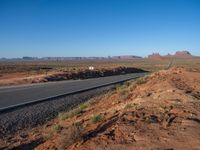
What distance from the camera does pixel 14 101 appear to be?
18.6 metres

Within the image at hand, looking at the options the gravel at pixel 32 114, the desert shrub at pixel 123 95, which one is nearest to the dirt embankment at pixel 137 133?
the gravel at pixel 32 114

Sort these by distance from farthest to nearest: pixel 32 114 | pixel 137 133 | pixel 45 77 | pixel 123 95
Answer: pixel 45 77, pixel 123 95, pixel 32 114, pixel 137 133

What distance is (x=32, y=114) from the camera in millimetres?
15039

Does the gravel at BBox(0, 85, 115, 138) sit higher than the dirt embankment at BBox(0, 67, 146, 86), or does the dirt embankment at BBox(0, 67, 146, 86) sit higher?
the gravel at BBox(0, 85, 115, 138)

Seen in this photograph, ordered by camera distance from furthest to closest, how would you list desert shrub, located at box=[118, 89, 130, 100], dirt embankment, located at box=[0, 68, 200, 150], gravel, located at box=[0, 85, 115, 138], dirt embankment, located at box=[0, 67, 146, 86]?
dirt embankment, located at box=[0, 67, 146, 86] → desert shrub, located at box=[118, 89, 130, 100] → gravel, located at box=[0, 85, 115, 138] → dirt embankment, located at box=[0, 68, 200, 150]

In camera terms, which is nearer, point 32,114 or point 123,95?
point 32,114

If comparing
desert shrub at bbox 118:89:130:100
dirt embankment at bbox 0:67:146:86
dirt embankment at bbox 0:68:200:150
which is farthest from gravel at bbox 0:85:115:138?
dirt embankment at bbox 0:67:146:86

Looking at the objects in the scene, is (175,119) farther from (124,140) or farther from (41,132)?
(41,132)

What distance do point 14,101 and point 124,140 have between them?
12604 mm

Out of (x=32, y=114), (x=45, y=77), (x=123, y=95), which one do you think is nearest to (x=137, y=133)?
(x=32, y=114)

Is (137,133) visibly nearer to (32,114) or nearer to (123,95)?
(32,114)

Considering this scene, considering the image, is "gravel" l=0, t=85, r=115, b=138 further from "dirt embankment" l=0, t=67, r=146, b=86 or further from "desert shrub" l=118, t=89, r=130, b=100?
"dirt embankment" l=0, t=67, r=146, b=86

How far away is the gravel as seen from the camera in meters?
12.7

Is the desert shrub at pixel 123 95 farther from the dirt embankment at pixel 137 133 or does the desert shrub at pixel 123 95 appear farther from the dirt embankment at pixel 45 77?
the dirt embankment at pixel 45 77
